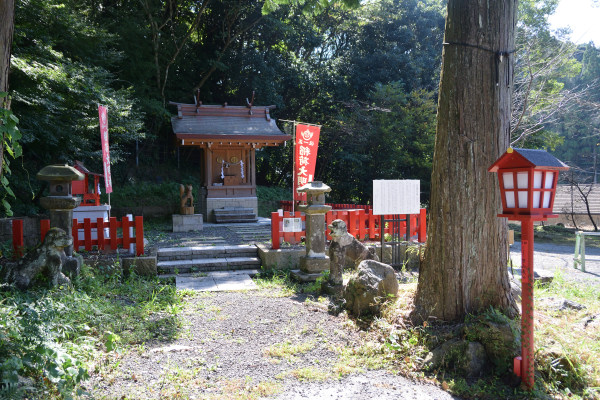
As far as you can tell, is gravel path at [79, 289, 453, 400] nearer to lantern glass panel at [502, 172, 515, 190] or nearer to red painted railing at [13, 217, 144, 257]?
lantern glass panel at [502, 172, 515, 190]

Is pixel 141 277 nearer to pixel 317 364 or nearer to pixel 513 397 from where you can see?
pixel 317 364

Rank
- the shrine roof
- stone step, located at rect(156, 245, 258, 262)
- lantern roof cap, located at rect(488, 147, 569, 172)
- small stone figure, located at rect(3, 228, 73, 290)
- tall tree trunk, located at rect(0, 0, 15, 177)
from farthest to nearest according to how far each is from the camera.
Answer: the shrine roof
stone step, located at rect(156, 245, 258, 262)
small stone figure, located at rect(3, 228, 73, 290)
tall tree trunk, located at rect(0, 0, 15, 177)
lantern roof cap, located at rect(488, 147, 569, 172)

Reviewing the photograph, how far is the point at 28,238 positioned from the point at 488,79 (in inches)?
406

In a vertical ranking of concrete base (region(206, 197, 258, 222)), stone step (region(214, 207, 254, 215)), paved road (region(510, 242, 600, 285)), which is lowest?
paved road (region(510, 242, 600, 285))

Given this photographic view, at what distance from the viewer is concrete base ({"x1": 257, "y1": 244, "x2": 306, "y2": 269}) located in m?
7.41

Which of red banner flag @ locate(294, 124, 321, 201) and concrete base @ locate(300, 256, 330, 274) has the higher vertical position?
red banner flag @ locate(294, 124, 321, 201)

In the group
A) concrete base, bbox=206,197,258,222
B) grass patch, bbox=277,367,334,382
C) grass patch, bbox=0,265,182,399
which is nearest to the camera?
grass patch, bbox=0,265,182,399

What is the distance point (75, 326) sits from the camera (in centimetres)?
385

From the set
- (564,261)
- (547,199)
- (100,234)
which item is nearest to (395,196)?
(547,199)

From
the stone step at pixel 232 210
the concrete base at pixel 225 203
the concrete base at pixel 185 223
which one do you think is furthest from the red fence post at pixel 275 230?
the concrete base at pixel 225 203

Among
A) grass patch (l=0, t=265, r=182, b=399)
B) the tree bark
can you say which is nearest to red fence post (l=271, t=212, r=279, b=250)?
grass patch (l=0, t=265, r=182, b=399)

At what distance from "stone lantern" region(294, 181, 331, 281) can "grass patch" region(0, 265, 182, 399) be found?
2185 millimetres

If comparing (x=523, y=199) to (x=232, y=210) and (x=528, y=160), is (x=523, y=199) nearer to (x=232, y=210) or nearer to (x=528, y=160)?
(x=528, y=160)

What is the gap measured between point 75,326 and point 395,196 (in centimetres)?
514
